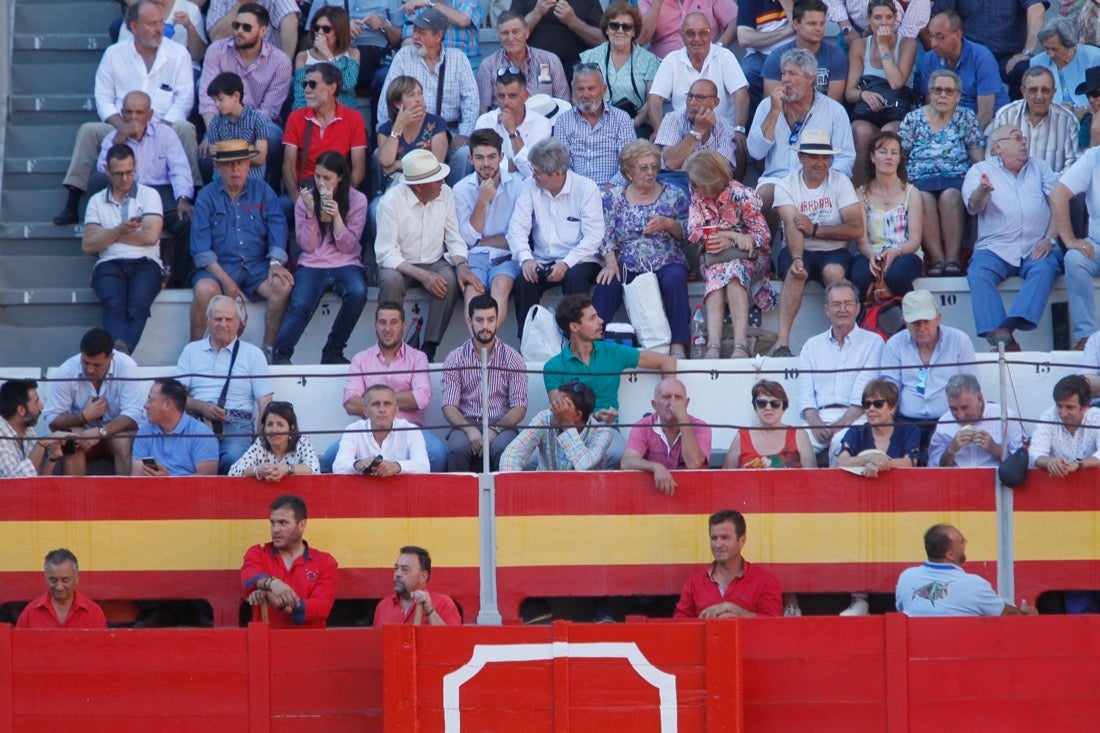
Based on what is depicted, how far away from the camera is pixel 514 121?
12570mm

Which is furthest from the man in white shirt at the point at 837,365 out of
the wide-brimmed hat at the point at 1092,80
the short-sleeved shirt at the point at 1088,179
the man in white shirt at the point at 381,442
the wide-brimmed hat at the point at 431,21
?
the wide-brimmed hat at the point at 431,21

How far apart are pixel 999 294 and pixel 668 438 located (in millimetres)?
2512

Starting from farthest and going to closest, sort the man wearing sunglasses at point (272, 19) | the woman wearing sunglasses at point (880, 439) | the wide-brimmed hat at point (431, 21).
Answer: the man wearing sunglasses at point (272, 19)
the wide-brimmed hat at point (431, 21)
the woman wearing sunglasses at point (880, 439)

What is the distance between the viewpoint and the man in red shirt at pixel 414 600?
9516 millimetres

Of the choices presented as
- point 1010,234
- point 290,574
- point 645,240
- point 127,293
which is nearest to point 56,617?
point 290,574

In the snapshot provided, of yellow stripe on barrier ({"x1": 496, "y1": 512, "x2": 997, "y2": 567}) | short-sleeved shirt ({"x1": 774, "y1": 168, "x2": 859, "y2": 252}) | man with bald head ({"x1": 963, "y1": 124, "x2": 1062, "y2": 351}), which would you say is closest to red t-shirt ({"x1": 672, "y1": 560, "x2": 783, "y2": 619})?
yellow stripe on barrier ({"x1": 496, "y1": 512, "x2": 997, "y2": 567})

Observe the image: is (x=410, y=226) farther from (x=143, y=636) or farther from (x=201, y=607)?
(x=143, y=636)

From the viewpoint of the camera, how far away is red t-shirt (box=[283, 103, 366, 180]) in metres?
12.4

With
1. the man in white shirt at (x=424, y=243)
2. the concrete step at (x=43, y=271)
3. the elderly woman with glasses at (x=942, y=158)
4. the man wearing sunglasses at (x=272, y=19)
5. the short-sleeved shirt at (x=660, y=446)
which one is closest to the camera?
the short-sleeved shirt at (x=660, y=446)

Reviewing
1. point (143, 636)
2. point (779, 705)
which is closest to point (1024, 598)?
point (779, 705)

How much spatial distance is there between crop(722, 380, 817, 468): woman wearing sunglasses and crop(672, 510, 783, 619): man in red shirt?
0.60 metres

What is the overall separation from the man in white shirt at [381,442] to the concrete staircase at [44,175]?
2769mm

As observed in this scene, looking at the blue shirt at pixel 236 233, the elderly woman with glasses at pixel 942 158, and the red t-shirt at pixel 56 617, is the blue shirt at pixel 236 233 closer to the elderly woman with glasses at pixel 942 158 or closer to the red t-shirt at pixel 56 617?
the red t-shirt at pixel 56 617

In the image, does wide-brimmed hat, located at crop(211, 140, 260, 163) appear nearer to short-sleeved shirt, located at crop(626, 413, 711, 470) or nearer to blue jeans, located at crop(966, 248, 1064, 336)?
short-sleeved shirt, located at crop(626, 413, 711, 470)
